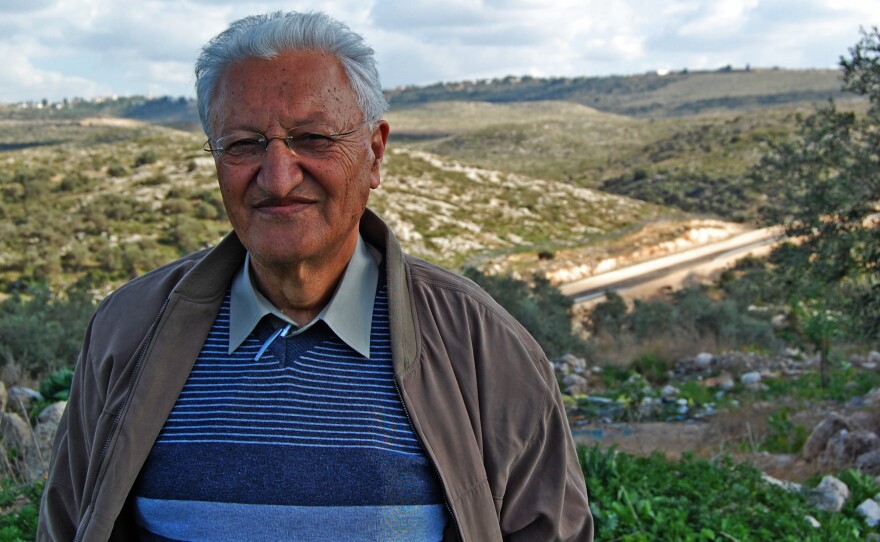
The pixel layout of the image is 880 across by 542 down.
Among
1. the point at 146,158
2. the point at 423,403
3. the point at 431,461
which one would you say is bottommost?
the point at 146,158

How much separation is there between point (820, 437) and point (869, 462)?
62 cm

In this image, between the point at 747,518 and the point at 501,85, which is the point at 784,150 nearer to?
the point at 747,518

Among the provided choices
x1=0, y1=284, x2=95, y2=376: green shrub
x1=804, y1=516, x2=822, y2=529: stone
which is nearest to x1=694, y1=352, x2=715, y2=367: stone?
x1=804, y1=516, x2=822, y2=529: stone

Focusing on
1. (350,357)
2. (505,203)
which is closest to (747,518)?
(350,357)

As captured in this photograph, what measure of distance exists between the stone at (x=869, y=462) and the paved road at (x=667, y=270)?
14.0 meters

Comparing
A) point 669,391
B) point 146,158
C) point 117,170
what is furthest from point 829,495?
point 146,158

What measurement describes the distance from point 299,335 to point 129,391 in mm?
407

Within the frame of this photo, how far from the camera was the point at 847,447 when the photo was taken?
693 centimetres

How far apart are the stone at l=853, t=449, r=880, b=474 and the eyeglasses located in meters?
6.19

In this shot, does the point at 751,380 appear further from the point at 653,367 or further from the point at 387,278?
the point at 387,278

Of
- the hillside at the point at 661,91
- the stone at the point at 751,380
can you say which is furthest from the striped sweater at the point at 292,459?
the hillside at the point at 661,91

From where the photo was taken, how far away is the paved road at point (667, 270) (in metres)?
23.2

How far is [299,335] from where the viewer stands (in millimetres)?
1968

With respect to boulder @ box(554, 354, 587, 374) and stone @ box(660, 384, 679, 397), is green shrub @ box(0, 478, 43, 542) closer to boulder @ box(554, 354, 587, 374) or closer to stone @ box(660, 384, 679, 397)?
stone @ box(660, 384, 679, 397)
